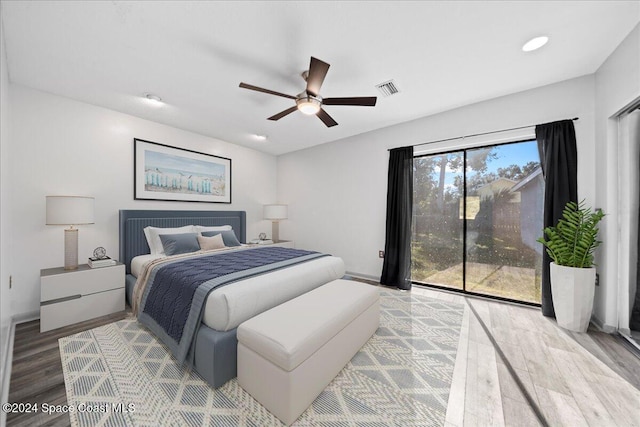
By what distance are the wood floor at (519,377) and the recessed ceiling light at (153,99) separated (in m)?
2.63

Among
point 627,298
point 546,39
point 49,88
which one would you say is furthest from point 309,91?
point 627,298

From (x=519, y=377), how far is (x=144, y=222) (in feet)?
14.7

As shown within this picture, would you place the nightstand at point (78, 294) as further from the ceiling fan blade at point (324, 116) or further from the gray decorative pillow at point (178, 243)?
the ceiling fan blade at point (324, 116)

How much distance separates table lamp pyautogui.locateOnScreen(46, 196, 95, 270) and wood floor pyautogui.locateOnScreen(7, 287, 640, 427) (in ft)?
2.46

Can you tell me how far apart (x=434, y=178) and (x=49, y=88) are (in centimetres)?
508

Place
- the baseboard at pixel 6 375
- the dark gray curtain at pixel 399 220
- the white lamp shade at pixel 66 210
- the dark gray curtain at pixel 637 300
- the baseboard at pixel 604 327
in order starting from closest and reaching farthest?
the baseboard at pixel 6 375 → the dark gray curtain at pixel 637 300 → the baseboard at pixel 604 327 → the white lamp shade at pixel 66 210 → the dark gray curtain at pixel 399 220

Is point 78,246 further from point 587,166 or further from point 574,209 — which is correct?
point 587,166

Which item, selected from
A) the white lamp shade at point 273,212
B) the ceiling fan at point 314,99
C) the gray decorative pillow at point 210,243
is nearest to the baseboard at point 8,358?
the gray decorative pillow at point 210,243

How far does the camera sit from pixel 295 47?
6.78ft

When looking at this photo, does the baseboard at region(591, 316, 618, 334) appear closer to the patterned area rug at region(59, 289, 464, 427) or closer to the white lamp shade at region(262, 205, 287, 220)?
the patterned area rug at region(59, 289, 464, 427)

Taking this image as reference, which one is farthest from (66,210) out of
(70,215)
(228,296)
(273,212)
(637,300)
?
(637,300)

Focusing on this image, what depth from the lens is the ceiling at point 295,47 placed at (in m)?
1.72

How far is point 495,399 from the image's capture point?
5.09 feet

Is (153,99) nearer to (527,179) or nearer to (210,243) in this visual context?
(210,243)
